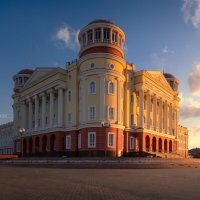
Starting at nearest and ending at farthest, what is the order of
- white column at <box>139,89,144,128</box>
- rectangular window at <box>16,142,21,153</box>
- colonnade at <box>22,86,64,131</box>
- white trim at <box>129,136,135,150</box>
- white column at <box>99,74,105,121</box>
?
white column at <box>99,74,105,121</box> → white trim at <box>129,136,135,150</box> → colonnade at <box>22,86,64,131</box> → white column at <box>139,89,144,128</box> → rectangular window at <box>16,142,21,153</box>

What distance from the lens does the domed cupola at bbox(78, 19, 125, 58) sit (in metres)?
47.7

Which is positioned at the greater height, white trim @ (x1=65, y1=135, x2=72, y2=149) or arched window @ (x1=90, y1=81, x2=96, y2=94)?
arched window @ (x1=90, y1=81, x2=96, y2=94)

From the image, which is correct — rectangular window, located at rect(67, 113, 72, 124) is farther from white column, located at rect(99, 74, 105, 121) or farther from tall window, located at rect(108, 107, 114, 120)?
tall window, located at rect(108, 107, 114, 120)

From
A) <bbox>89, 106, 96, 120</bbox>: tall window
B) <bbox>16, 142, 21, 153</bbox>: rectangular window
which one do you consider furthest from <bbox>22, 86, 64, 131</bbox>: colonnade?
<bbox>89, 106, 96, 120</bbox>: tall window

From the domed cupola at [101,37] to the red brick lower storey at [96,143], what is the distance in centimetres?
1364

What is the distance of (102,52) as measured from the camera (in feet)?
153

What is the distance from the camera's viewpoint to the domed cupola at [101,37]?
4769cm

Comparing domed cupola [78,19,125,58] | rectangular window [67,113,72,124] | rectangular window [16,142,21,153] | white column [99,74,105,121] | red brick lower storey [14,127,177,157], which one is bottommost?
rectangular window [16,142,21,153]

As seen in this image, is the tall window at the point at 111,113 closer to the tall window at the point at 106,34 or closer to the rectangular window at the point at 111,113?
the rectangular window at the point at 111,113

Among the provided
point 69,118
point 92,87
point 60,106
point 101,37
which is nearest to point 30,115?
point 60,106

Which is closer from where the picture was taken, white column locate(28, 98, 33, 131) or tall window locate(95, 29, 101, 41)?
tall window locate(95, 29, 101, 41)

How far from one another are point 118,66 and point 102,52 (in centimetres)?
371

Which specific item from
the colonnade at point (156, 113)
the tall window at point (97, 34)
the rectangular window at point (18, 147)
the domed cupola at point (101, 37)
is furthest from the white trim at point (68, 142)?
the rectangular window at point (18, 147)

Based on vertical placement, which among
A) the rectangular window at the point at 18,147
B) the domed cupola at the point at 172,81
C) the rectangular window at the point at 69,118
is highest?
the domed cupola at the point at 172,81
